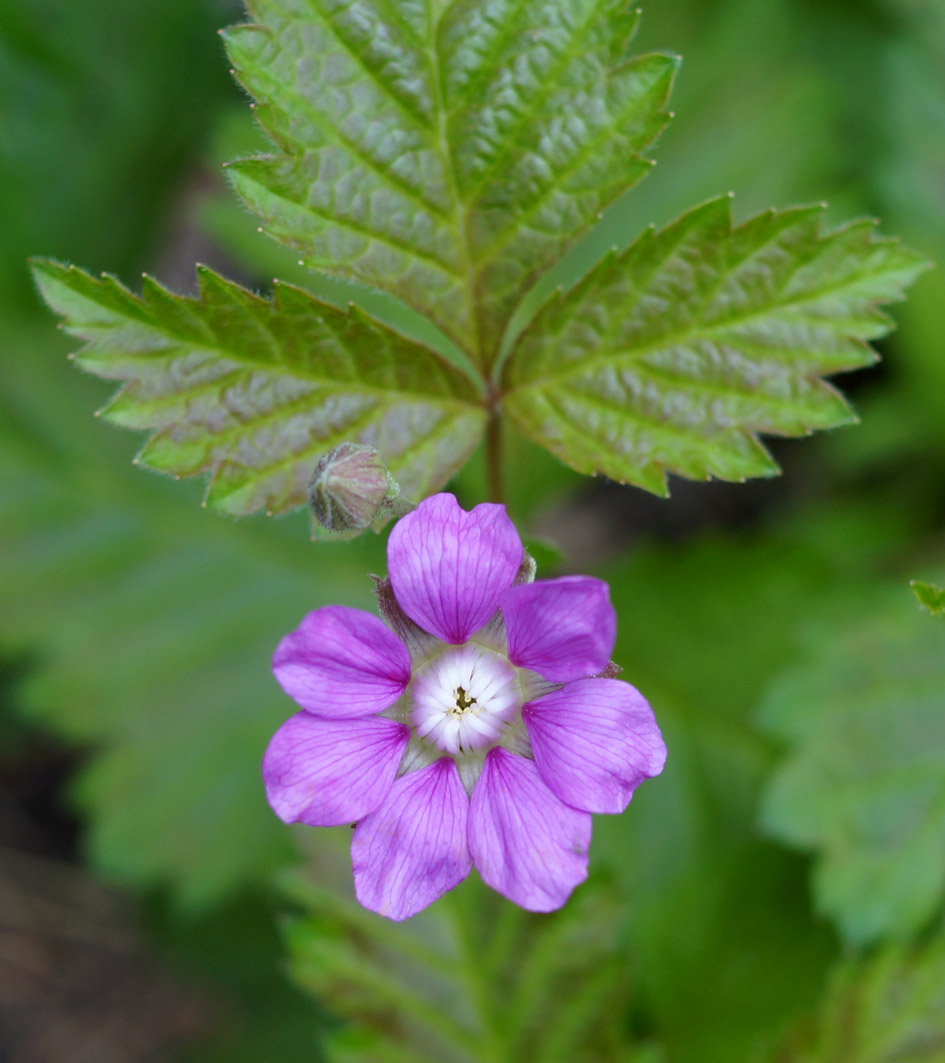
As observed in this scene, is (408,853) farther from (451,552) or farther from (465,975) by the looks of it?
(465,975)

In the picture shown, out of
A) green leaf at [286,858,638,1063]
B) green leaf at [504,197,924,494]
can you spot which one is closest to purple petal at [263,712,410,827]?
green leaf at [504,197,924,494]

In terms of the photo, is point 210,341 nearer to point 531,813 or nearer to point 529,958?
point 531,813

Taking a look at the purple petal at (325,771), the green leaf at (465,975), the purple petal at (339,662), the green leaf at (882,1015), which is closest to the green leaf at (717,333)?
the purple petal at (339,662)

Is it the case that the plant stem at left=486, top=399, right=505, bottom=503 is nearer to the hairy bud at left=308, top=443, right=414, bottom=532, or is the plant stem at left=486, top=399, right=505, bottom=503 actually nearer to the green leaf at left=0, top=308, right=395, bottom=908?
the hairy bud at left=308, top=443, right=414, bottom=532

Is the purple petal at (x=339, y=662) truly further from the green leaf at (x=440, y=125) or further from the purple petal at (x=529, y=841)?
the green leaf at (x=440, y=125)

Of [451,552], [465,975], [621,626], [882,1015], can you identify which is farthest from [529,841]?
[621,626]

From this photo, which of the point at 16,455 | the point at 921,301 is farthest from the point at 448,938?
the point at 921,301
